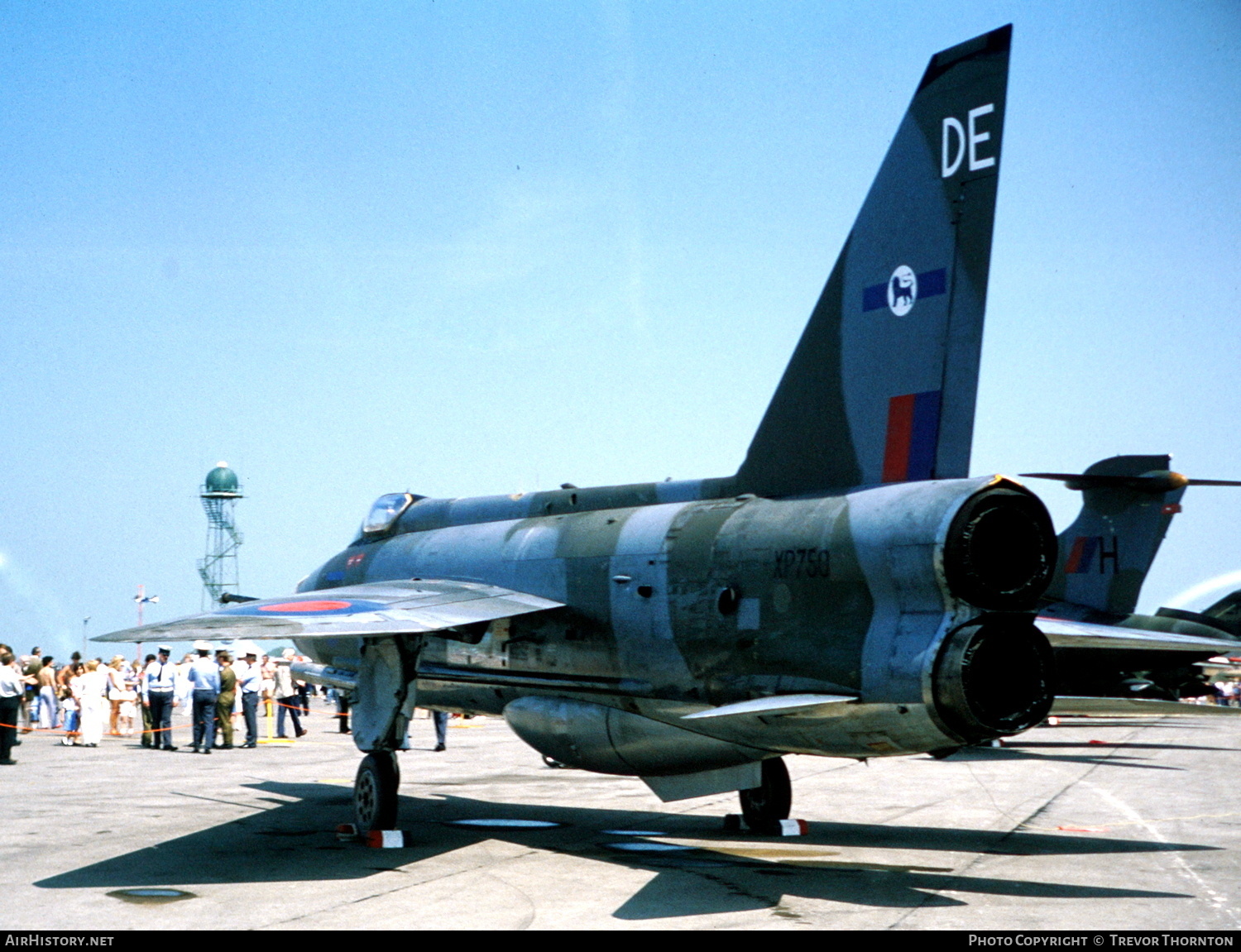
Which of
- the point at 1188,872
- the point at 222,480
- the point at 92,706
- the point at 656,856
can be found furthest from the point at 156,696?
the point at 222,480

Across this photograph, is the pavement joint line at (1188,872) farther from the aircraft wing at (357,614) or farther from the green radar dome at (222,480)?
the green radar dome at (222,480)

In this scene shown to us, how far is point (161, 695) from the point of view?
24828mm

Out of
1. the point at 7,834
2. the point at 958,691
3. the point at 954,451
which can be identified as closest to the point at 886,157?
the point at 954,451

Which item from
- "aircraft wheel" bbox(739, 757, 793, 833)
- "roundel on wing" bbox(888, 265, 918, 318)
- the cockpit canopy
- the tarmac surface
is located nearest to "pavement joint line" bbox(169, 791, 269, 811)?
the tarmac surface

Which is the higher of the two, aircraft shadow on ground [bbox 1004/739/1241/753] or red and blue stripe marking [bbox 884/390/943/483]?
red and blue stripe marking [bbox 884/390/943/483]

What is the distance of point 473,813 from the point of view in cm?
1448

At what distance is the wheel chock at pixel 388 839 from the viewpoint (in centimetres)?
1184

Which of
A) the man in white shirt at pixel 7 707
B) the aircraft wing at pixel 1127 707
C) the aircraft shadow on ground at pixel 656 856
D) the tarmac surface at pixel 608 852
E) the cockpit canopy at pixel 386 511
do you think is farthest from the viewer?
the man in white shirt at pixel 7 707

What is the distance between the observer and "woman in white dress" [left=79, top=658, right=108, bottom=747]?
25.1 m

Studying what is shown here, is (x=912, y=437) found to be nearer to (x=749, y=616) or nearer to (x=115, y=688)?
(x=749, y=616)

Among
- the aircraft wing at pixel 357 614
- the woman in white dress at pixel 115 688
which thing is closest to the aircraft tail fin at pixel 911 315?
the aircraft wing at pixel 357 614

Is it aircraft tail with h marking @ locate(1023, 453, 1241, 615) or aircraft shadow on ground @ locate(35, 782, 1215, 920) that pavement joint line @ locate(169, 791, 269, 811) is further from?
aircraft tail with h marking @ locate(1023, 453, 1241, 615)

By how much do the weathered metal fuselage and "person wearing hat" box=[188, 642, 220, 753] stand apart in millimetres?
11008

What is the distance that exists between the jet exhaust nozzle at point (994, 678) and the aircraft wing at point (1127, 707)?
12.7 feet
